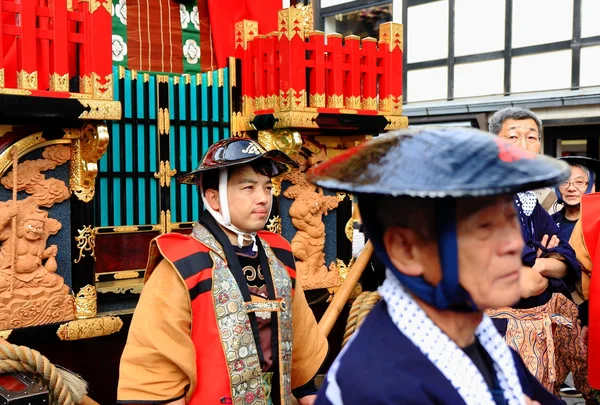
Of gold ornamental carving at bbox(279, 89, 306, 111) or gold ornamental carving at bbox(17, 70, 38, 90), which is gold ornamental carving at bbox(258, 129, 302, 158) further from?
gold ornamental carving at bbox(17, 70, 38, 90)

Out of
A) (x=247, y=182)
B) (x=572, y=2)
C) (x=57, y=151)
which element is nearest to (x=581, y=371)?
(x=247, y=182)

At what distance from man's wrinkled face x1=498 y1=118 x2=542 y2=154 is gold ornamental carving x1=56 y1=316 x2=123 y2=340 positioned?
2880mm

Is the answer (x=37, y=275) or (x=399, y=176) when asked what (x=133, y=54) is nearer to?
(x=37, y=275)

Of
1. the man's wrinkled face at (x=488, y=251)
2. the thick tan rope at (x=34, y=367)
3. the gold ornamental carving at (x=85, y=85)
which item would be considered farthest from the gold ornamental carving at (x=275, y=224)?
the man's wrinkled face at (x=488, y=251)

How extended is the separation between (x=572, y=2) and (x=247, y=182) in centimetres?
919

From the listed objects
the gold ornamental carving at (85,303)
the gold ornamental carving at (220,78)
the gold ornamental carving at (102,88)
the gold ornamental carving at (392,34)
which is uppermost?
the gold ornamental carving at (392,34)

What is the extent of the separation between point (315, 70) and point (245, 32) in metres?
0.81

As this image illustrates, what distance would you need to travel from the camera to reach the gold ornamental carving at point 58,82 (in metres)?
4.20

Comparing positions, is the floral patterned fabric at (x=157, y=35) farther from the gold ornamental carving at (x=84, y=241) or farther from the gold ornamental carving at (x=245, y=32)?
the gold ornamental carving at (x=84, y=241)

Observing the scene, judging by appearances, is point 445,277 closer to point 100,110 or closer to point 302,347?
point 302,347

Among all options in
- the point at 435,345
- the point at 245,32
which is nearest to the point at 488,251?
the point at 435,345

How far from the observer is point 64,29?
13.9 feet

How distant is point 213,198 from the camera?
10.4ft

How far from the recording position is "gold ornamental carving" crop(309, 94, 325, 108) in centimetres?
555
